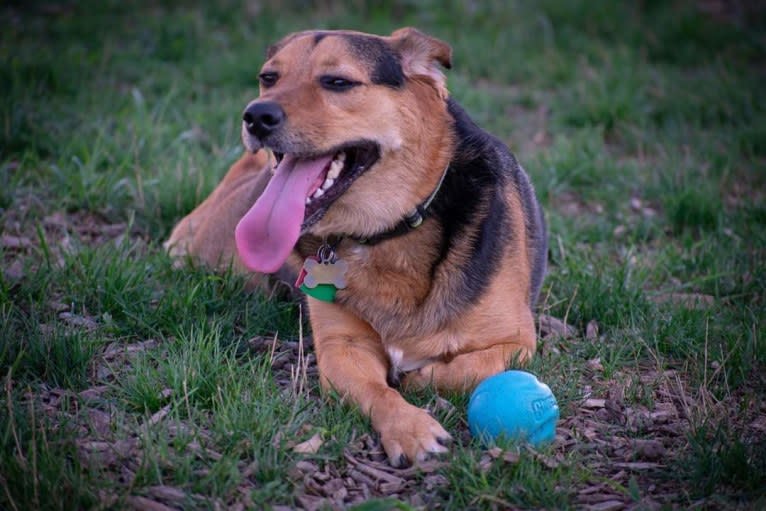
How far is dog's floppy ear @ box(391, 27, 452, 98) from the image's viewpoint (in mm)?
4199

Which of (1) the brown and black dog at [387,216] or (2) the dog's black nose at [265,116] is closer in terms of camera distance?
(2) the dog's black nose at [265,116]

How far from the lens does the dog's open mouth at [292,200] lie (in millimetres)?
3945

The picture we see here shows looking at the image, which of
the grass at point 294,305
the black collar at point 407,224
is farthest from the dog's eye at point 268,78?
the grass at point 294,305

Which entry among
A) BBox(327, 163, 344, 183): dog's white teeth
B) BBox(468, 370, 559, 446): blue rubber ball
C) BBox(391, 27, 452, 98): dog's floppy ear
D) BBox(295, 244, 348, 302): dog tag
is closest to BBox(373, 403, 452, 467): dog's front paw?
BBox(468, 370, 559, 446): blue rubber ball

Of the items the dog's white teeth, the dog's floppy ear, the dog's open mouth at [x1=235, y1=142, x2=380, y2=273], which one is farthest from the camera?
the dog's floppy ear

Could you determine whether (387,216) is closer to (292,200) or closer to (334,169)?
(334,169)

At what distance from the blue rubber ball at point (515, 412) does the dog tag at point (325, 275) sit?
0.97 m

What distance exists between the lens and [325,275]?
423 centimetres

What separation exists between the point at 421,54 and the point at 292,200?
3.14ft

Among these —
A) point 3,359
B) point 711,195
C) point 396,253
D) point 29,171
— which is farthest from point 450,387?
point 29,171

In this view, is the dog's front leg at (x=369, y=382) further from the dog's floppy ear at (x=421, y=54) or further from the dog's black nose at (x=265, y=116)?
the dog's floppy ear at (x=421, y=54)

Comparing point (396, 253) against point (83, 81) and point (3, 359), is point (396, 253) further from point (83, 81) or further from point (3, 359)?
point (83, 81)

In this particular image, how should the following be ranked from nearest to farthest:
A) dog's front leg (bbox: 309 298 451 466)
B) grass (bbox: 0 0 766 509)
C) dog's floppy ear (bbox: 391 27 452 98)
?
grass (bbox: 0 0 766 509)
dog's front leg (bbox: 309 298 451 466)
dog's floppy ear (bbox: 391 27 452 98)

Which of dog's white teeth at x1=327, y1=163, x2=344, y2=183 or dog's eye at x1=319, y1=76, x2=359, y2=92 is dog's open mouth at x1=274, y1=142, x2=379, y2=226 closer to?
dog's white teeth at x1=327, y1=163, x2=344, y2=183
